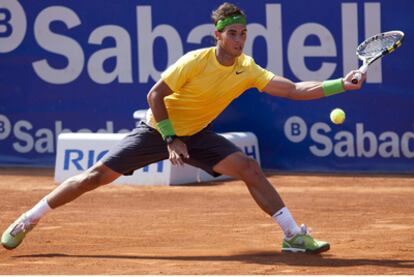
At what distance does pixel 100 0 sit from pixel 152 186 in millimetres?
2466

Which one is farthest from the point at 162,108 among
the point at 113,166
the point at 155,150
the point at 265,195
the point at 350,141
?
the point at 350,141

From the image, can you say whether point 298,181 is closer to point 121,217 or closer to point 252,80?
point 121,217

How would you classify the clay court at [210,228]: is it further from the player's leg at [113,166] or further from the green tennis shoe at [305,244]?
the player's leg at [113,166]

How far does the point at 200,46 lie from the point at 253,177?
16.8ft

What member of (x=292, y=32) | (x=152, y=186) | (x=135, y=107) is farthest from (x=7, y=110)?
(x=292, y=32)

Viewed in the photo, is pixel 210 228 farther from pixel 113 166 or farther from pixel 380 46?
pixel 380 46

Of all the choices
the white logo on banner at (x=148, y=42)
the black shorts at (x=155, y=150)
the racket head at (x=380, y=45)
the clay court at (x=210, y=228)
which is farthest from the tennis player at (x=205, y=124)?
the white logo on banner at (x=148, y=42)

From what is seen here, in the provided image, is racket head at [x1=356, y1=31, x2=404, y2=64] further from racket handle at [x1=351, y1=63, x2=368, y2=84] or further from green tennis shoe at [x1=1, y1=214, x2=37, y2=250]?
green tennis shoe at [x1=1, y1=214, x2=37, y2=250]

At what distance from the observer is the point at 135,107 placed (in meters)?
12.4

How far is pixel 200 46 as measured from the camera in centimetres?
1209

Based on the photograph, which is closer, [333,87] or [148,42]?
[333,87]

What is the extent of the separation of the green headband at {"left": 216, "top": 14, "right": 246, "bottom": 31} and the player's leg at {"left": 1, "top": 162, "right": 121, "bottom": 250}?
3.77 feet

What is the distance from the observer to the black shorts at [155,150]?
7234 millimetres

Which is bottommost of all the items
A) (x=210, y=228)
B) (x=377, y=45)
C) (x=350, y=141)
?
(x=350, y=141)
